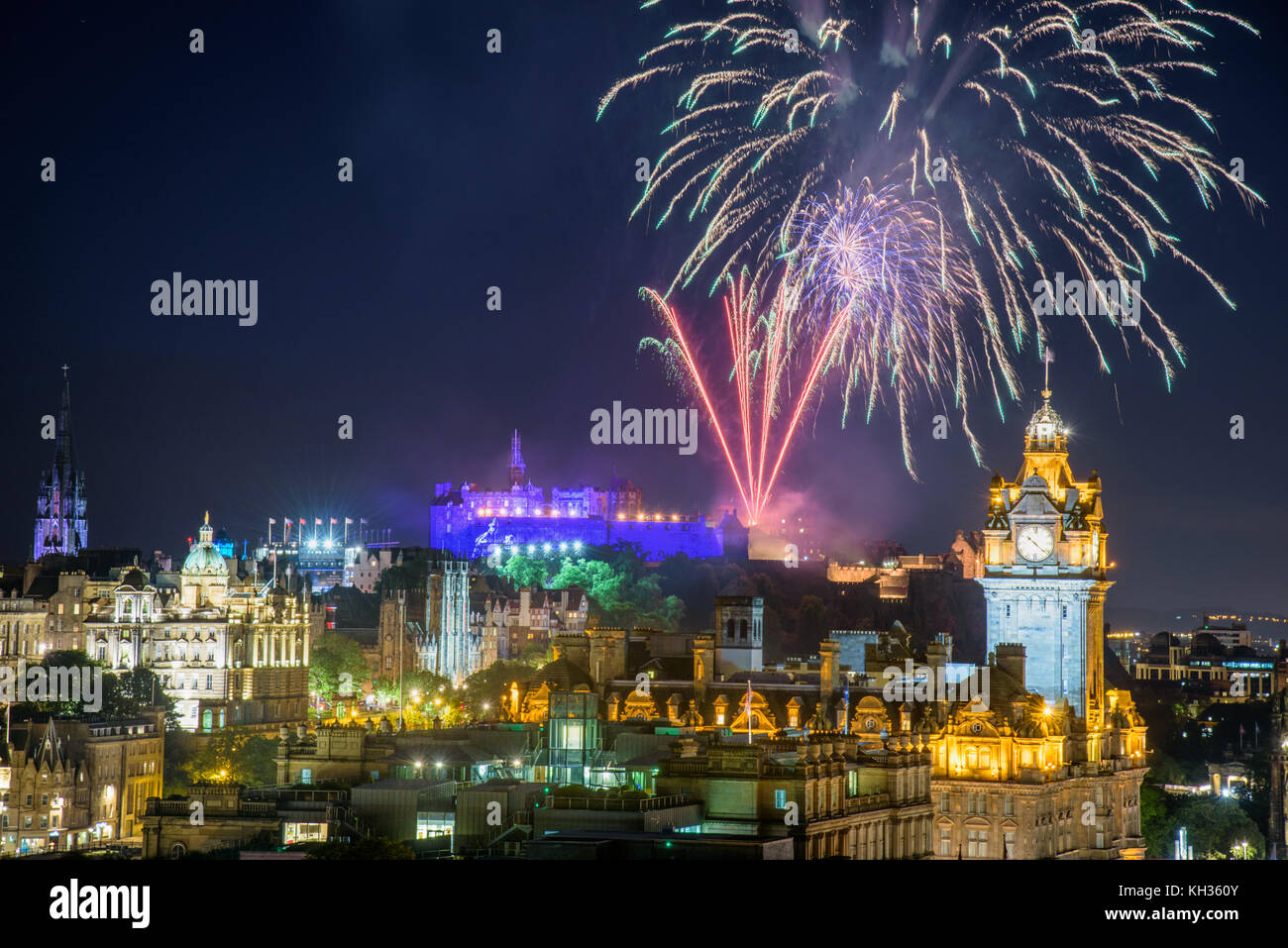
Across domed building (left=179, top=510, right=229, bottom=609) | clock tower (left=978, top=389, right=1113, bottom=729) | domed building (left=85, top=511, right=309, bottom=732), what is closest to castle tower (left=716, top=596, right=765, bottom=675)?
clock tower (left=978, top=389, right=1113, bottom=729)

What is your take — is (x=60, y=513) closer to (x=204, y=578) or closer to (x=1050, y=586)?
(x=204, y=578)

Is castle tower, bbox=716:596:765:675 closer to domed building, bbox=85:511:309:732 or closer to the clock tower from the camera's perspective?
the clock tower

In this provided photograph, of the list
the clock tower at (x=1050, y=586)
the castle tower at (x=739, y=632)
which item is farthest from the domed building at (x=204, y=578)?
the clock tower at (x=1050, y=586)
